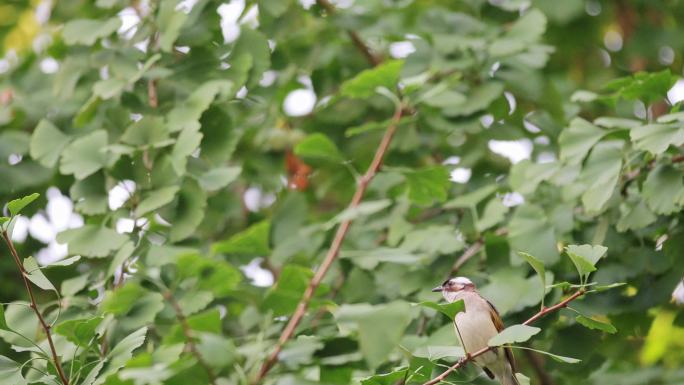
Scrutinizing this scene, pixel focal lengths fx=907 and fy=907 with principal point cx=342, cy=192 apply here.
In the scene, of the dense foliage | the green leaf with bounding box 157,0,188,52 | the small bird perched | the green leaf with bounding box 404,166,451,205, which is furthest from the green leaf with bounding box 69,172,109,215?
the small bird perched

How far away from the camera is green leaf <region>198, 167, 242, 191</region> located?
10.4 ft

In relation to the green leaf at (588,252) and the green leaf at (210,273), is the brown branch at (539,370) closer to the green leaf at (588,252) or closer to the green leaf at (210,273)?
the green leaf at (588,252)

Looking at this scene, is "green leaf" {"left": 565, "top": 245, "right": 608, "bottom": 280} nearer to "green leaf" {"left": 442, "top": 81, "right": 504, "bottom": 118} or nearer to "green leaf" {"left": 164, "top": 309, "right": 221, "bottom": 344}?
"green leaf" {"left": 164, "top": 309, "right": 221, "bottom": 344}

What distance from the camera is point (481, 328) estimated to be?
3092mm

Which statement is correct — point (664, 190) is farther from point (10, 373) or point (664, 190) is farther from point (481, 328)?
point (10, 373)

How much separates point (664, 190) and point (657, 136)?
19cm

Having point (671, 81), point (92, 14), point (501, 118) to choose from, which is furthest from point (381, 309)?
point (92, 14)

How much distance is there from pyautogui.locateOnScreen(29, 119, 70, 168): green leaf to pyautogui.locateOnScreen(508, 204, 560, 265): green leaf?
170 centimetres

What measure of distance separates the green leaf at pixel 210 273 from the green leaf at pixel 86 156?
0.84 meters

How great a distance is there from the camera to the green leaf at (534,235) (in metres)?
3.13

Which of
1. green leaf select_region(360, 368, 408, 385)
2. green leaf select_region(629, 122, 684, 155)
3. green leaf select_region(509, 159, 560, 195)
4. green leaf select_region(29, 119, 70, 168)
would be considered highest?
green leaf select_region(629, 122, 684, 155)

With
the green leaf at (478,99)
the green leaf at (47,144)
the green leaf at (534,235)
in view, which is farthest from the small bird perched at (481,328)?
the green leaf at (47,144)

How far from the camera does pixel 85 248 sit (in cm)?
302

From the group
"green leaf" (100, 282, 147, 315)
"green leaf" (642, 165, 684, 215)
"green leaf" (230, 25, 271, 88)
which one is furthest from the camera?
"green leaf" (230, 25, 271, 88)
